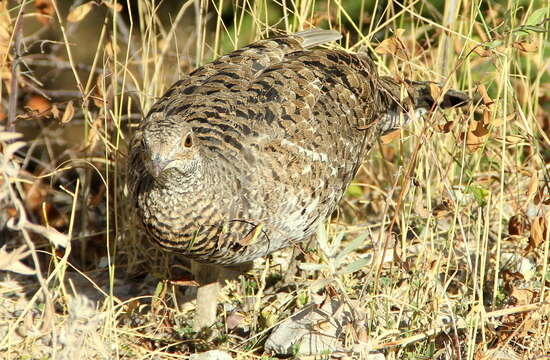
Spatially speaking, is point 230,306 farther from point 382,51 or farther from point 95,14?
point 95,14

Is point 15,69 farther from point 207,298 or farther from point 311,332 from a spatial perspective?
point 311,332

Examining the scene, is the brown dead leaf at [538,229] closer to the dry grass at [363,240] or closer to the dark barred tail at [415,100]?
the dry grass at [363,240]

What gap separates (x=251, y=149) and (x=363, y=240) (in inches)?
50.1

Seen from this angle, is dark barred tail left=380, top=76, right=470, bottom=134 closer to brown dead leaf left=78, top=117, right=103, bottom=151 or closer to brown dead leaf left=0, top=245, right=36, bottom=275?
brown dead leaf left=78, top=117, right=103, bottom=151

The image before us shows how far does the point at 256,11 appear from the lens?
4.31 metres

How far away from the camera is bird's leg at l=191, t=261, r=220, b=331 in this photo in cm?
387

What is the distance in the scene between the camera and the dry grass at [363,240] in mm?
3332

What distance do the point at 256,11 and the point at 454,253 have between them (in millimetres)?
1782

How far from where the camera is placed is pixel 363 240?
4.39 metres

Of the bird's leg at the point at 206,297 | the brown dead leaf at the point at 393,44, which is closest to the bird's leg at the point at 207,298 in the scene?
the bird's leg at the point at 206,297

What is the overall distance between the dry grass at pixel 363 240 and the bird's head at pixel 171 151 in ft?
1.59

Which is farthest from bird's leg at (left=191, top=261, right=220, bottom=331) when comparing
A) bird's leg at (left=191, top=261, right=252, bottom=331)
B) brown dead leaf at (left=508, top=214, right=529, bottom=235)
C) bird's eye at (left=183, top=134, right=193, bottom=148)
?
brown dead leaf at (left=508, top=214, right=529, bottom=235)

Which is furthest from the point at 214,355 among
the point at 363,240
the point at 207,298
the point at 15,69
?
the point at 15,69

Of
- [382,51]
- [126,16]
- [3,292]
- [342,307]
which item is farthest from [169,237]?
[126,16]
